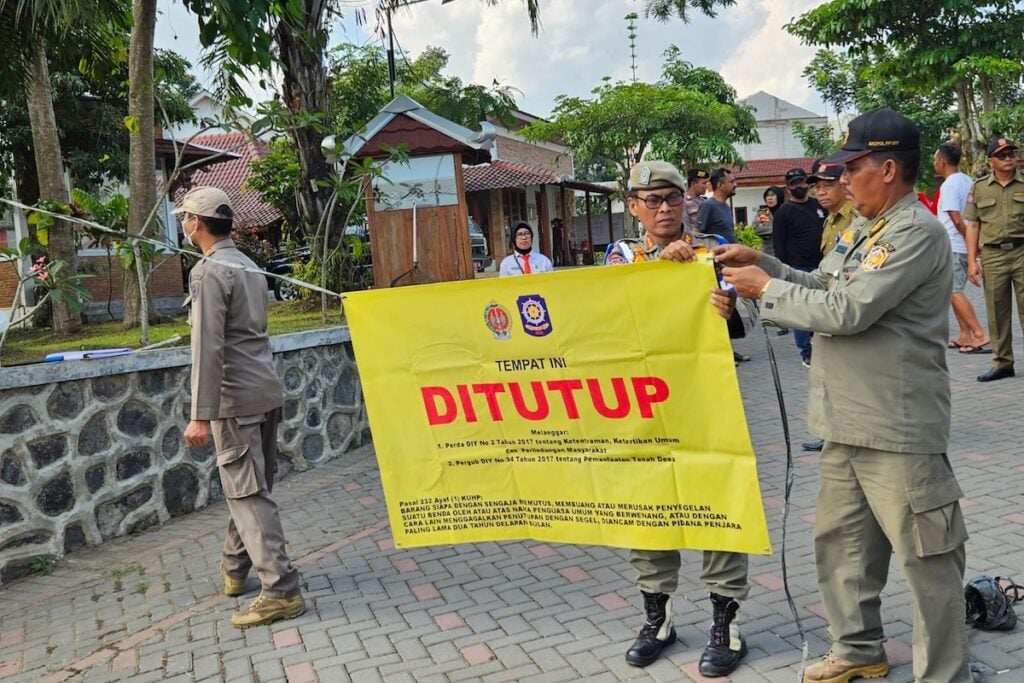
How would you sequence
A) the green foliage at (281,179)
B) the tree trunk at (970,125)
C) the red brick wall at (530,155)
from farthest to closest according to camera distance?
the red brick wall at (530,155), the tree trunk at (970,125), the green foliage at (281,179)

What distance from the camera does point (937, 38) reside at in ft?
73.5

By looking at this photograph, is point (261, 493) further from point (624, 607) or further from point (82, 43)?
point (82, 43)

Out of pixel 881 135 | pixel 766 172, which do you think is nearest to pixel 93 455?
pixel 881 135

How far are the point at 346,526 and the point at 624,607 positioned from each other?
7.37 ft

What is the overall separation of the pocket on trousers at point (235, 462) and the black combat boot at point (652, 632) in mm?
1893

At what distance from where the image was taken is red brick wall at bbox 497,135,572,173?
40.3m

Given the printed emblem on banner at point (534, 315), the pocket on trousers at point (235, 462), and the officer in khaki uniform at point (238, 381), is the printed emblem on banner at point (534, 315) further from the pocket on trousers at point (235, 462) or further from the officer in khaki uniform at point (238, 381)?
the pocket on trousers at point (235, 462)

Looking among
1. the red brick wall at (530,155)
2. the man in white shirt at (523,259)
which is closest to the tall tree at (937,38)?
the man in white shirt at (523,259)

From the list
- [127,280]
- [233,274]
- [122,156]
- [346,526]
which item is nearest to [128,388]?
[346,526]

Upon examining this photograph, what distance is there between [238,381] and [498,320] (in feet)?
4.91

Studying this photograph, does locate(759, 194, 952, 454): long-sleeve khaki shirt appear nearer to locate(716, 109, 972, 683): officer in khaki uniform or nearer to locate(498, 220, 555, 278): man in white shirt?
locate(716, 109, 972, 683): officer in khaki uniform

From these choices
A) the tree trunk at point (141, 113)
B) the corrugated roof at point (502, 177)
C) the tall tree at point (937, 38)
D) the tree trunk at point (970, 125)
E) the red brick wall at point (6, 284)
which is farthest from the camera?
the corrugated roof at point (502, 177)

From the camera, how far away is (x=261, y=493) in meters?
4.45

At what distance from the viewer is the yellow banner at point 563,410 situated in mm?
3291
